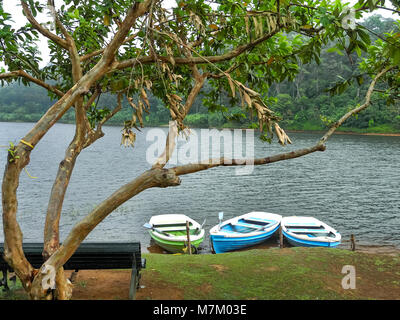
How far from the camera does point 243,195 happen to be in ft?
84.6

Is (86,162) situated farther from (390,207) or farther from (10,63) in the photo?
(10,63)

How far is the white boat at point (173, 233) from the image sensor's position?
15188 millimetres

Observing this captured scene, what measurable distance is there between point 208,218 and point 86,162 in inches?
894

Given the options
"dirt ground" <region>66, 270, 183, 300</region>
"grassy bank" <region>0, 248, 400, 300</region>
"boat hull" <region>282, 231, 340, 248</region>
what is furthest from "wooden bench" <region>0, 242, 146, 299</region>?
"boat hull" <region>282, 231, 340, 248</region>

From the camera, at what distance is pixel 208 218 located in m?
20.7

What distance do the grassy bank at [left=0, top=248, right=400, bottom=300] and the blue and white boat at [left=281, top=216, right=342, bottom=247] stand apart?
5858mm

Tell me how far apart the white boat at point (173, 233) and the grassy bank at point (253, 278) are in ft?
19.5
